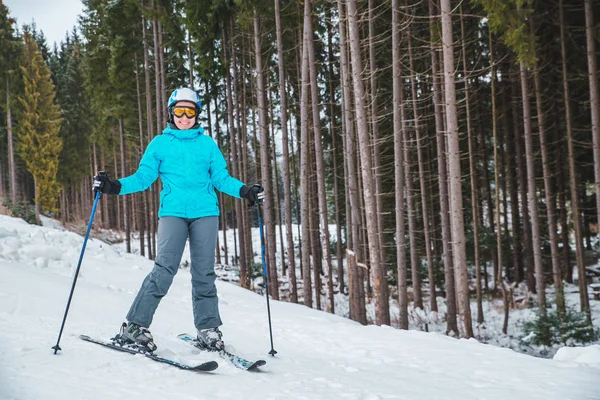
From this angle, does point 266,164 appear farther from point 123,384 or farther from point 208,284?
point 123,384

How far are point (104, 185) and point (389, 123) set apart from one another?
14.9 m

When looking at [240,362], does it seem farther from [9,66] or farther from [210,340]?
[9,66]

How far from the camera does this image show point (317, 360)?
13.8ft

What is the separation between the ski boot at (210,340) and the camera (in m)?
3.90

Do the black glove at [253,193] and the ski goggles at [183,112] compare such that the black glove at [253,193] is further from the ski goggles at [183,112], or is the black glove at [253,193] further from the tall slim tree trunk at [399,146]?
the tall slim tree trunk at [399,146]

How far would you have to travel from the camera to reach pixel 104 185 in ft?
11.7

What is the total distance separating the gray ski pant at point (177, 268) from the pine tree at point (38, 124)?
99.8 ft

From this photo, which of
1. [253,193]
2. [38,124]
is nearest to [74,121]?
[38,124]

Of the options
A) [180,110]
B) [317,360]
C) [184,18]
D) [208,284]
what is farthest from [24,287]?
[184,18]

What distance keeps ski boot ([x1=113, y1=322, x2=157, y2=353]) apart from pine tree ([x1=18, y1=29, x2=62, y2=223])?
30.4 m

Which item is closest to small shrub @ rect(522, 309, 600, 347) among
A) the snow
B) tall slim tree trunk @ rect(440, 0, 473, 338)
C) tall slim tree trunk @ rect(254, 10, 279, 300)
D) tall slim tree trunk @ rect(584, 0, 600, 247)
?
tall slim tree trunk @ rect(440, 0, 473, 338)

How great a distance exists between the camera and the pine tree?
97.1 ft

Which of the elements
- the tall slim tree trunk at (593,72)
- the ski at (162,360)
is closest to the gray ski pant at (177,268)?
the ski at (162,360)

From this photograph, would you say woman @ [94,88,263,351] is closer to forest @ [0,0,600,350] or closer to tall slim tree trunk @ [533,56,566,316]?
forest @ [0,0,600,350]
